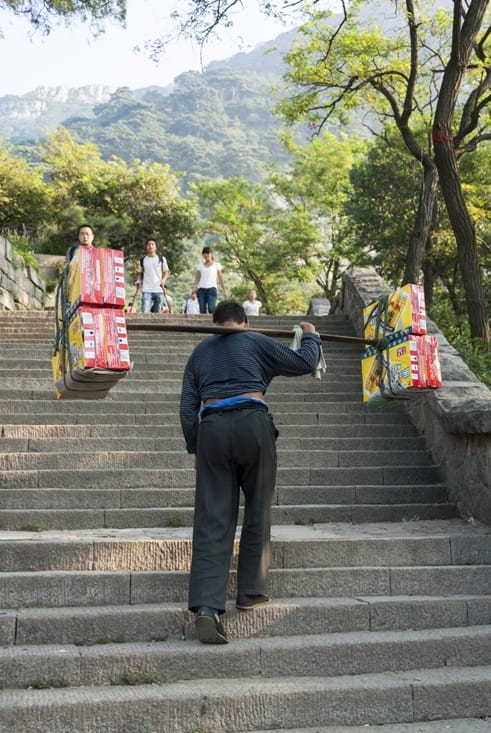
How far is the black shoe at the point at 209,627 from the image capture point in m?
4.17

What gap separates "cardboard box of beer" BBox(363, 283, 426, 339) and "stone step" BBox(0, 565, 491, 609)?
4.92ft

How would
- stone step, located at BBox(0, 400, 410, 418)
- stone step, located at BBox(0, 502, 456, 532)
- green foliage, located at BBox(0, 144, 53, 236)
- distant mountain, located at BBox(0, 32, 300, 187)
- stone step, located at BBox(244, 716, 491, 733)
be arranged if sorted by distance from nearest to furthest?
stone step, located at BBox(244, 716, 491, 733)
stone step, located at BBox(0, 502, 456, 532)
stone step, located at BBox(0, 400, 410, 418)
green foliage, located at BBox(0, 144, 53, 236)
distant mountain, located at BBox(0, 32, 300, 187)

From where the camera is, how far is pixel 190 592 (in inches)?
166

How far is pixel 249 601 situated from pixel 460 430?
279 centimetres

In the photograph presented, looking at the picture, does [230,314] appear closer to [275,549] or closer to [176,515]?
[275,549]

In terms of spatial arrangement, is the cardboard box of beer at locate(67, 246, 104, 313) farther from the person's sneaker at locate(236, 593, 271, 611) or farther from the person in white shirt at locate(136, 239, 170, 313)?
the person in white shirt at locate(136, 239, 170, 313)

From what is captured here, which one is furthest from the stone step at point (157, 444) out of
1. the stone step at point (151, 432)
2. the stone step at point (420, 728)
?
the stone step at point (420, 728)

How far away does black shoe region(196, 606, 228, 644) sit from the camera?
417cm

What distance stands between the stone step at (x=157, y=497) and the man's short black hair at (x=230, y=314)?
2124 mm

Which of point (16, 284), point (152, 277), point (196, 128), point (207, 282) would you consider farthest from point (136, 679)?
point (196, 128)

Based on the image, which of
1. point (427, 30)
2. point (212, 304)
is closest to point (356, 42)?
point (427, 30)

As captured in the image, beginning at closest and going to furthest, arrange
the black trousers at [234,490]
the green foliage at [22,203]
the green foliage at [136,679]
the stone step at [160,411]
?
the green foliage at [136,679], the black trousers at [234,490], the stone step at [160,411], the green foliage at [22,203]

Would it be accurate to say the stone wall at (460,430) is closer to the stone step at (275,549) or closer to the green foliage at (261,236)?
the stone step at (275,549)

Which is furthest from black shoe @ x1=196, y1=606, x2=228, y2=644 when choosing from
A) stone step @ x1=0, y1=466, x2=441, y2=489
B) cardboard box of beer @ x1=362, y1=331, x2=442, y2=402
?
stone step @ x1=0, y1=466, x2=441, y2=489
